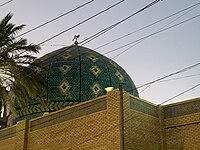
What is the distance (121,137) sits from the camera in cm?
1264

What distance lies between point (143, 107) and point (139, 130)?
1.01 m

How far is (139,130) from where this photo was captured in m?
13.5

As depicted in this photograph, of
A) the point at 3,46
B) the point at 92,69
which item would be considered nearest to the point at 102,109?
the point at 3,46

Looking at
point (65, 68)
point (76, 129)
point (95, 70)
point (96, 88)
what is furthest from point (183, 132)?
point (65, 68)

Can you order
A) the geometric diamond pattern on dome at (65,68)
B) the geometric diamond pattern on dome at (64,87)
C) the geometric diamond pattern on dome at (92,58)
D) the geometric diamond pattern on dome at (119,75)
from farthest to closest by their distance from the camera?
Answer: 1. the geometric diamond pattern on dome at (92,58)
2. the geometric diamond pattern on dome at (119,75)
3. the geometric diamond pattern on dome at (65,68)
4. the geometric diamond pattern on dome at (64,87)

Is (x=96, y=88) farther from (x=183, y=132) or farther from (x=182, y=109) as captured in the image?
(x=183, y=132)

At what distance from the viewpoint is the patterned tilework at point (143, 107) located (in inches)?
544

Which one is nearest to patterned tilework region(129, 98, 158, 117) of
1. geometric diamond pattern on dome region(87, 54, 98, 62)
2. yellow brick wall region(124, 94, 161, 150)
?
yellow brick wall region(124, 94, 161, 150)

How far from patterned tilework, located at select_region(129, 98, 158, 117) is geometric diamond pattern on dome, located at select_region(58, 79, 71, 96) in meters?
6.45

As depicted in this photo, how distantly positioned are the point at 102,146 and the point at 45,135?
3510 mm

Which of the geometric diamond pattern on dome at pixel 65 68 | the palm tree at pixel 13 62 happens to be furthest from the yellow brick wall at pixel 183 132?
the geometric diamond pattern on dome at pixel 65 68

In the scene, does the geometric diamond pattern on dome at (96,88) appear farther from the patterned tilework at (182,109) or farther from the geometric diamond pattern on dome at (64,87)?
the patterned tilework at (182,109)

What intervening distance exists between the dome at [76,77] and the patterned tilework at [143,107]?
5.74 metres

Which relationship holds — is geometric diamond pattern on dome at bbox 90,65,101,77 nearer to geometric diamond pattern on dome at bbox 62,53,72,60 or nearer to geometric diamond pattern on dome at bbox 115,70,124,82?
geometric diamond pattern on dome at bbox 115,70,124,82
